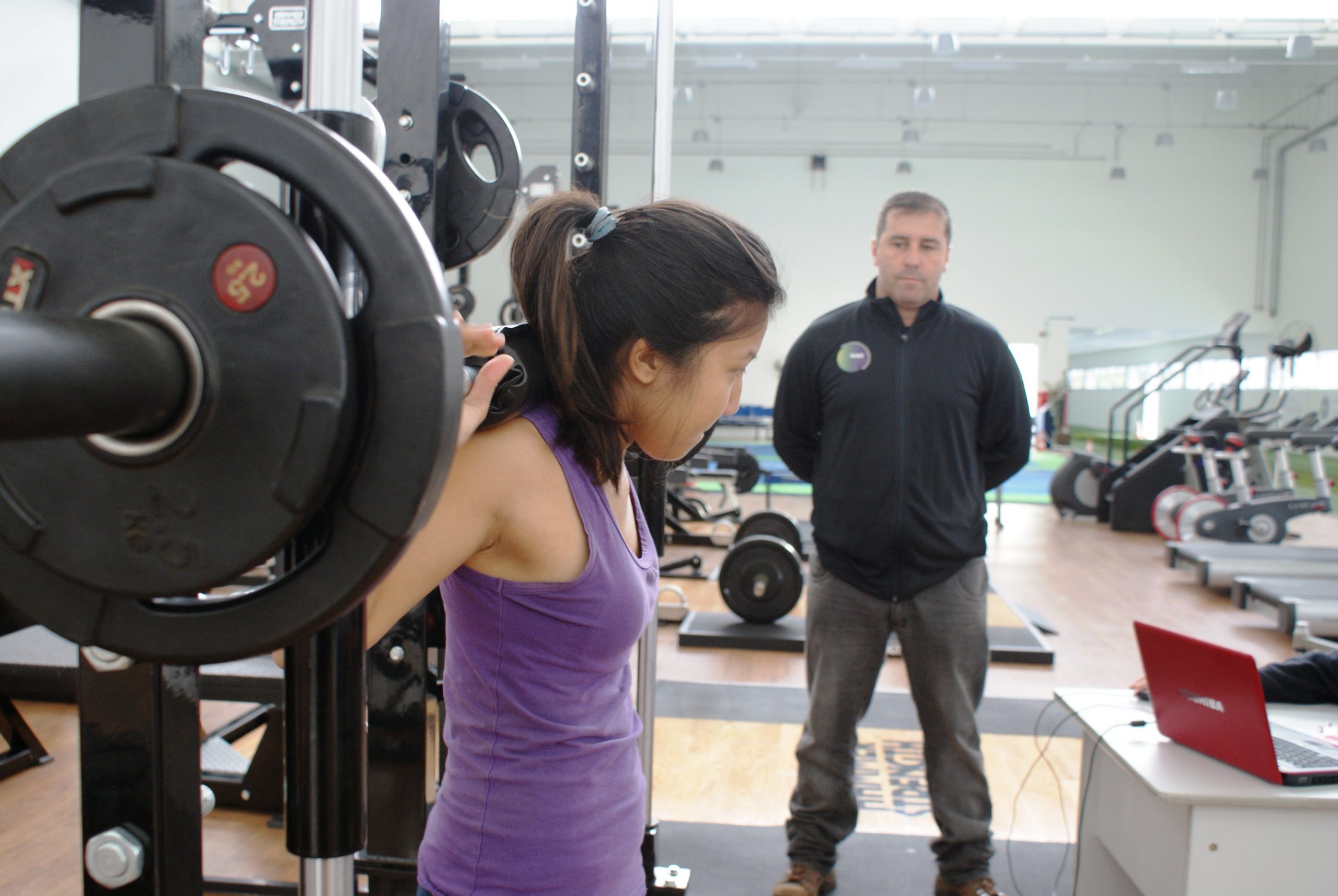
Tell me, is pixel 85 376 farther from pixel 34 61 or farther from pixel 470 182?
pixel 34 61

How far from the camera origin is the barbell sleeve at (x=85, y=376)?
356 mm

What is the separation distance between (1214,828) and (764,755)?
5.87 ft

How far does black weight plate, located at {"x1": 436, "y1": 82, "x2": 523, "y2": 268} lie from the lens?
1.34 metres

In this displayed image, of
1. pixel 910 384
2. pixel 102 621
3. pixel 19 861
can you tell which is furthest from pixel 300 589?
pixel 19 861

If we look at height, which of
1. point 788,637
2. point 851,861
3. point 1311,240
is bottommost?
point 851,861

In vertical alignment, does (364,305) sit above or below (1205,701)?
above

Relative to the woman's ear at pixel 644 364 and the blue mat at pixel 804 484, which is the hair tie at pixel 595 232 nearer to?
the woman's ear at pixel 644 364

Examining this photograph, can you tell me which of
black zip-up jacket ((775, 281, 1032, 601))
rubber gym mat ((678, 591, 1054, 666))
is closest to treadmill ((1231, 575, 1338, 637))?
rubber gym mat ((678, 591, 1054, 666))

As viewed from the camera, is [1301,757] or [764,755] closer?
[1301,757]

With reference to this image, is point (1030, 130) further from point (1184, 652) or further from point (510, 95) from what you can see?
point (1184, 652)

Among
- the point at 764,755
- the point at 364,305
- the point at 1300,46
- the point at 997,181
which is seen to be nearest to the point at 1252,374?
the point at 997,181

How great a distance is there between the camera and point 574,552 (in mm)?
814

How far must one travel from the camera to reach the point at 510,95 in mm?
13297

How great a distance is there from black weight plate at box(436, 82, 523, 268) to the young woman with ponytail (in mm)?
453
